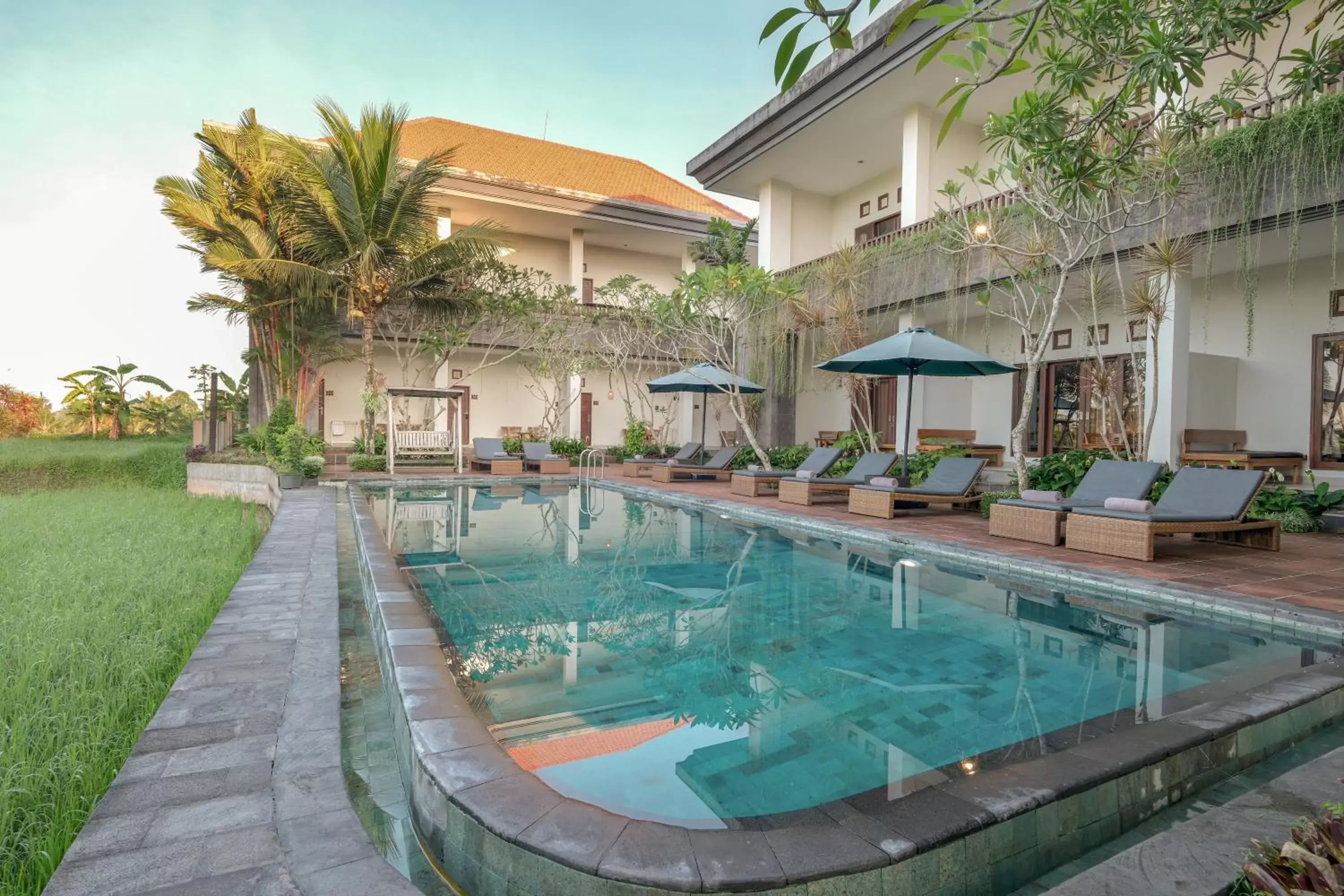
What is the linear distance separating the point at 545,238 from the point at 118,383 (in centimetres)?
1489

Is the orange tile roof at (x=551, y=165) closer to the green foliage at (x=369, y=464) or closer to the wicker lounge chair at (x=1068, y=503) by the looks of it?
the green foliage at (x=369, y=464)

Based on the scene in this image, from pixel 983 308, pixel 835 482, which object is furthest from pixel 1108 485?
pixel 983 308

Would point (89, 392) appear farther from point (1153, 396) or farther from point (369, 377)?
point (1153, 396)

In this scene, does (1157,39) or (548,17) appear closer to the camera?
(1157,39)

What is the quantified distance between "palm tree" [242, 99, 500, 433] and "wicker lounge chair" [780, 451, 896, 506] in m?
9.31

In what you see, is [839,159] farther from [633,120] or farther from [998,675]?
[998,675]

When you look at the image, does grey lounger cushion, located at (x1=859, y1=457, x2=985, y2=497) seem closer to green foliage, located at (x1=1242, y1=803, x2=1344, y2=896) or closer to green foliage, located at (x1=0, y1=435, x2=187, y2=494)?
green foliage, located at (x1=1242, y1=803, x2=1344, y2=896)

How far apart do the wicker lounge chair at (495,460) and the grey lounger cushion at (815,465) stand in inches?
239

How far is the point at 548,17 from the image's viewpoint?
14641 mm

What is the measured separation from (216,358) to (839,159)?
21.1 m

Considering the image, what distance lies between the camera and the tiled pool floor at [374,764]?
210 cm

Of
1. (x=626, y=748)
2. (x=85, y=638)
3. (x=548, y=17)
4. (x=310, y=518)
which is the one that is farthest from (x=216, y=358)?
(x=626, y=748)

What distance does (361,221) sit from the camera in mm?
13633

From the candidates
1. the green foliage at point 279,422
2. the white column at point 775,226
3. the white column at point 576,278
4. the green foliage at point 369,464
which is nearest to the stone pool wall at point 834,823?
the green foliage at point 279,422
